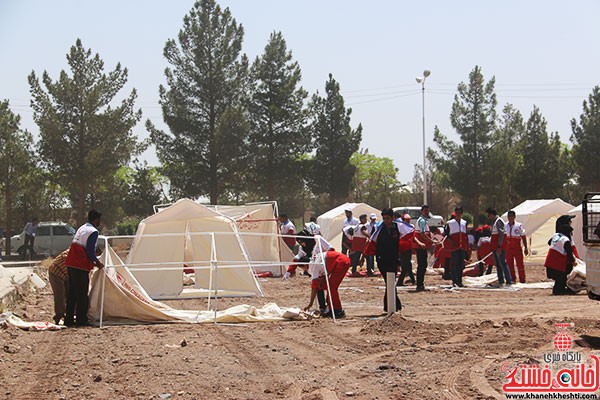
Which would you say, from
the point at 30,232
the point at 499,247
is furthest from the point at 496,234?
the point at 30,232

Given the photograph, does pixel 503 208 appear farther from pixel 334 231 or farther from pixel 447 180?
pixel 334 231

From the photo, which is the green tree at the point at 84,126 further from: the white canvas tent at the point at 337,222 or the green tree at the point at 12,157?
the white canvas tent at the point at 337,222

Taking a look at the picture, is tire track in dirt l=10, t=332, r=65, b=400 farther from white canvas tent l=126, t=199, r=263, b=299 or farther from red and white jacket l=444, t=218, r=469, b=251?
red and white jacket l=444, t=218, r=469, b=251

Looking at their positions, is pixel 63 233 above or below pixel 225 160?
below

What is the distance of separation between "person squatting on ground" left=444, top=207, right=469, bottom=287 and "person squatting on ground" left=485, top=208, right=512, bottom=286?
70cm

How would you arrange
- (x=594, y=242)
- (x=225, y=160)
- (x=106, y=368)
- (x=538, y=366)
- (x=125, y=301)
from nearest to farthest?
(x=538, y=366) < (x=106, y=368) < (x=594, y=242) < (x=125, y=301) < (x=225, y=160)

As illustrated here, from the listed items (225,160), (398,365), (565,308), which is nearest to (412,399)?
Answer: (398,365)

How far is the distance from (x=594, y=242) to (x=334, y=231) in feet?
75.0

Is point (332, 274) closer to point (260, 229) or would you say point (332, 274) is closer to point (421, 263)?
point (421, 263)

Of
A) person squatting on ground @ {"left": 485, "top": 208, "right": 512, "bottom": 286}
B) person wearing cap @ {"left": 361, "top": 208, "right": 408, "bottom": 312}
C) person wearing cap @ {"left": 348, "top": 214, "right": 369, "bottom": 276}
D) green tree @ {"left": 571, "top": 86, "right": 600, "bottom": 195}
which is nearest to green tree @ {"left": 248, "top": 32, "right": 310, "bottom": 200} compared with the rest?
green tree @ {"left": 571, "top": 86, "right": 600, "bottom": 195}

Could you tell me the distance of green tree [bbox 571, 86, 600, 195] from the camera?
4984cm

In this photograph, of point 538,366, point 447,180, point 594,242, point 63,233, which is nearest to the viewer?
point 538,366

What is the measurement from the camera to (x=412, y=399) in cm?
712

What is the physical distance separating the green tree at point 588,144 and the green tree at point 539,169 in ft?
4.44
